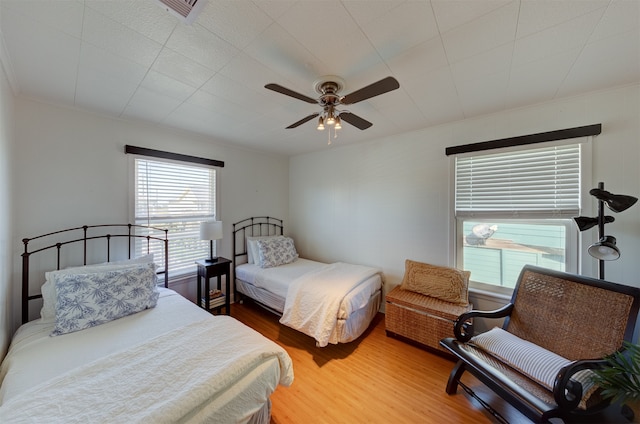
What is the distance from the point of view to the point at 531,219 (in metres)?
2.27

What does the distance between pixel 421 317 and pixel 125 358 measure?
7.97 feet

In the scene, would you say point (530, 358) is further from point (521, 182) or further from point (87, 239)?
point (87, 239)

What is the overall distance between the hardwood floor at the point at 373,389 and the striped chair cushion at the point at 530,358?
0.41 metres

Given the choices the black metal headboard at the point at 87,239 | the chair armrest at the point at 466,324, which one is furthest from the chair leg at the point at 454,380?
the black metal headboard at the point at 87,239

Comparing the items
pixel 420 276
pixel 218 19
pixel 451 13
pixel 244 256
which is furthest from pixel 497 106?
pixel 244 256

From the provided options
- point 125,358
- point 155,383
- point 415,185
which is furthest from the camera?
point 415,185

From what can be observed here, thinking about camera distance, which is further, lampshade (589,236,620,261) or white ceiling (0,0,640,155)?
lampshade (589,236,620,261)

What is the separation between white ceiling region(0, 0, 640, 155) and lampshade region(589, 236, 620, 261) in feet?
4.06

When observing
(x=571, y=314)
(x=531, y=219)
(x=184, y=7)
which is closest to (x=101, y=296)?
(x=184, y=7)

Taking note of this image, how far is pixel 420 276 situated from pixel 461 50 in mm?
2219

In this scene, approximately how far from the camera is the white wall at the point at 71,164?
78.3 inches

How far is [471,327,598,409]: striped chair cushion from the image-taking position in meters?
1.41

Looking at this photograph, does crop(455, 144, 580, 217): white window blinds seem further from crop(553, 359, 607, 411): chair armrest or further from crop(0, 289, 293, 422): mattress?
crop(0, 289, 293, 422): mattress

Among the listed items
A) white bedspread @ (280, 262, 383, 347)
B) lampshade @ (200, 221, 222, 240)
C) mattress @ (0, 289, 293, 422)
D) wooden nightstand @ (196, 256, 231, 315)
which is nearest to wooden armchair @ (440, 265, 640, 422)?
white bedspread @ (280, 262, 383, 347)
